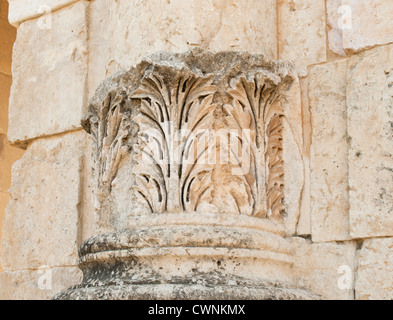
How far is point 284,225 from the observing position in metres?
2.71

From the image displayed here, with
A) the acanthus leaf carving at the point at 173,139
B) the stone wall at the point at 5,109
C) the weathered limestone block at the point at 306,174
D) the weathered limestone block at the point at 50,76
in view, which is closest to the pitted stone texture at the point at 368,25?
the weathered limestone block at the point at 306,174

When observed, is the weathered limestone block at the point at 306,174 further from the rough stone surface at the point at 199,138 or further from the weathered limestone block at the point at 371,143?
the weathered limestone block at the point at 371,143

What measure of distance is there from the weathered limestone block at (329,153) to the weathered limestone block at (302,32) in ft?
0.31

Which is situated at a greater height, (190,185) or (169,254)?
(190,185)

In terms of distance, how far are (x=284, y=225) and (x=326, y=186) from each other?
0.80ft

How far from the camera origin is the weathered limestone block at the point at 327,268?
100.0 inches

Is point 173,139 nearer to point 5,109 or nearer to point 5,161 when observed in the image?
point 5,161

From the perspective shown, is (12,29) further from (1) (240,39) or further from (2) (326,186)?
(2) (326,186)

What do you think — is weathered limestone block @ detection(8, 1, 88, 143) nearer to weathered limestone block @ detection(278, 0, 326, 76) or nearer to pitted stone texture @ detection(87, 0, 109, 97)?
pitted stone texture @ detection(87, 0, 109, 97)

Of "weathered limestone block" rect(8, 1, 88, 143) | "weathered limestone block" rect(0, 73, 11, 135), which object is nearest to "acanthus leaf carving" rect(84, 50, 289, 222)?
"weathered limestone block" rect(8, 1, 88, 143)

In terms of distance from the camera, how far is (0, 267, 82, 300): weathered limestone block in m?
3.28
